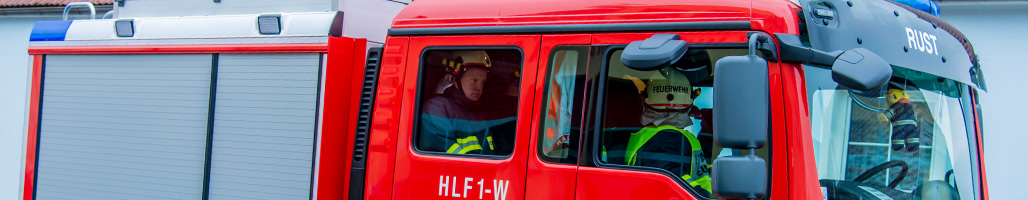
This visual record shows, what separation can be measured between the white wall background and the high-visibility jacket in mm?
6931

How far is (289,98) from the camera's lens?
4672 mm

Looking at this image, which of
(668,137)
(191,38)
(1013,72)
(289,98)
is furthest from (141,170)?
(1013,72)

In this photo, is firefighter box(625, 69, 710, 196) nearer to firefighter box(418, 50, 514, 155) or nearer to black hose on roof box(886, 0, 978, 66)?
firefighter box(418, 50, 514, 155)

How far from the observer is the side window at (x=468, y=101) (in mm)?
4102

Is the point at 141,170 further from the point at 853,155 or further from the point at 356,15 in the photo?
the point at 853,155

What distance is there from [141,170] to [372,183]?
1.54m

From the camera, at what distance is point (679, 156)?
3.64 meters

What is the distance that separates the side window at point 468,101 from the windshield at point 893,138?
1.17 metres

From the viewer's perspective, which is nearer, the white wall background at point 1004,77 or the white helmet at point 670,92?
the white helmet at point 670,92

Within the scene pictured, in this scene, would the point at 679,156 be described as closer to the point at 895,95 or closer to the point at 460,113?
the point at 895,95

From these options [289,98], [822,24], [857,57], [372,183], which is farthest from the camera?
[289,98]

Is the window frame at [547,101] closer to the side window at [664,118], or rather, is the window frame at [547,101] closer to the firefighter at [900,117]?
the side window at [664,118]

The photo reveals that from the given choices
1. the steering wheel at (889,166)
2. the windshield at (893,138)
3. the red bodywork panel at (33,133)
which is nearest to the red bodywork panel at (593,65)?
the windshield at (893,138)

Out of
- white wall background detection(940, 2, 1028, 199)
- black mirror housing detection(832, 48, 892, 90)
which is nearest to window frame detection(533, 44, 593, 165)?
black mirror housing detection(832, 48, 892, 90)
